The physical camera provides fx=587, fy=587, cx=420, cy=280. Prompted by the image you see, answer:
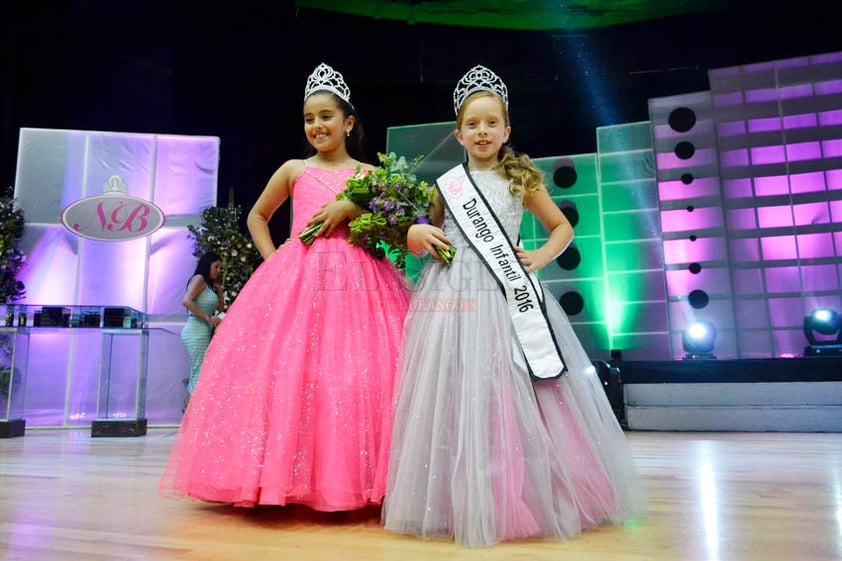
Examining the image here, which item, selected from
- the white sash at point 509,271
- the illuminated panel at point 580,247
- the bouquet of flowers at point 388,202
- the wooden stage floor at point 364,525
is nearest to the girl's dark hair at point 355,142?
the bouquet of flowers at point 388,202

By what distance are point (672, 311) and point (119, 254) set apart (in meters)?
5.09

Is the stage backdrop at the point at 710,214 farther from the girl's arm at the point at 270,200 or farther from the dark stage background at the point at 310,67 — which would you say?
the girl's arm at the point at 270,200

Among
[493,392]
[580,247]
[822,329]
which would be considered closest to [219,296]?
[580,247]

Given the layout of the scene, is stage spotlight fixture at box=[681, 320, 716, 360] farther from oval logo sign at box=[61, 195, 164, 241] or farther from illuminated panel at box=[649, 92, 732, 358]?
oval logo sign at box=[61, 195, 164, 241]

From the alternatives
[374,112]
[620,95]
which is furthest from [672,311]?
[374,112]

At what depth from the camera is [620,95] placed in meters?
5.76

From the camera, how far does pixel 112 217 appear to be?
17.3ft

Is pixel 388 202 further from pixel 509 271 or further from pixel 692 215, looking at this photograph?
pixel 692 215

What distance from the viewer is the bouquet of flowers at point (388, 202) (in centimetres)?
169

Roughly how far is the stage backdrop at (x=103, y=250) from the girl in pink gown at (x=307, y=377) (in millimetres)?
3821

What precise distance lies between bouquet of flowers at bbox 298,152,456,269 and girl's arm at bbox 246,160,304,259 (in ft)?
0.97

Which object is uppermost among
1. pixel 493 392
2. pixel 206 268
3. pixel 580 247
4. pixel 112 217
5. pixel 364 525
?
pixel 112 217

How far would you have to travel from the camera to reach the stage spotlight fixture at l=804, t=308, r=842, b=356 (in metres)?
4.86

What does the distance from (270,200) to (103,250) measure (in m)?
3.95
